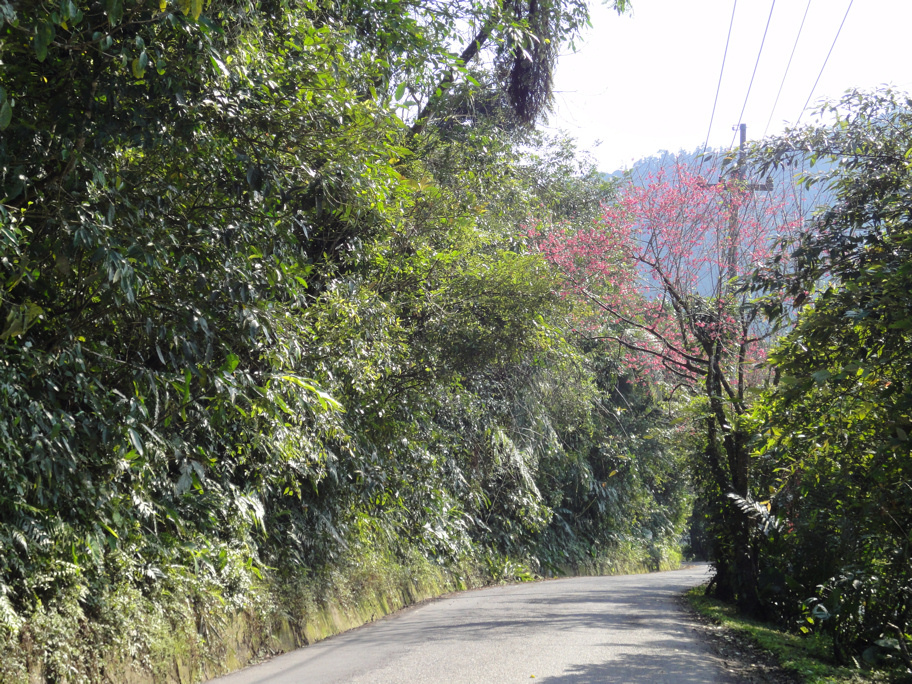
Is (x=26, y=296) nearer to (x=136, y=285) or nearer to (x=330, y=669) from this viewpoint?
(x=136, y=285)

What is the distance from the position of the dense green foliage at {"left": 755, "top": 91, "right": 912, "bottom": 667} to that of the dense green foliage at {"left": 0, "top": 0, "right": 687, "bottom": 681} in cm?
413

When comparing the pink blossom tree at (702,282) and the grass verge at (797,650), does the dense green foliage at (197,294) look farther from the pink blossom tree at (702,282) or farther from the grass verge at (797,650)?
the grass verge at (797,650)

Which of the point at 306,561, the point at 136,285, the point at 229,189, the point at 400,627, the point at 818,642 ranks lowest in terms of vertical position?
the point at 818,642

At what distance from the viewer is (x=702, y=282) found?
47.9 feet

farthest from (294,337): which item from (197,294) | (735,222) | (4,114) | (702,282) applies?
(702,282)

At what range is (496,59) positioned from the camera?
16344 mm

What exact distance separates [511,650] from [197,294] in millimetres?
4381

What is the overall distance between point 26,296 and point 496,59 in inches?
514

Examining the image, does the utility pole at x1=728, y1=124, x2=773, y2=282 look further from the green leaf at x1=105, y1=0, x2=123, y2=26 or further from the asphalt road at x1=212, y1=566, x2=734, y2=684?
the green leaf at x1=105, y1=0, x2=123, y2=26

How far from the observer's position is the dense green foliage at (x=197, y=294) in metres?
5.04

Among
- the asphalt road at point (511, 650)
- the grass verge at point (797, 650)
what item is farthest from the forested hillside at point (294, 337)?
the asphalt road at point (511, 650)

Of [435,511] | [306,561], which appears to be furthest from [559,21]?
[306,561]

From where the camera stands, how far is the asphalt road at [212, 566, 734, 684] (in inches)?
246

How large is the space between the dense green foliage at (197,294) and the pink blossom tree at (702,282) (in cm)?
446
